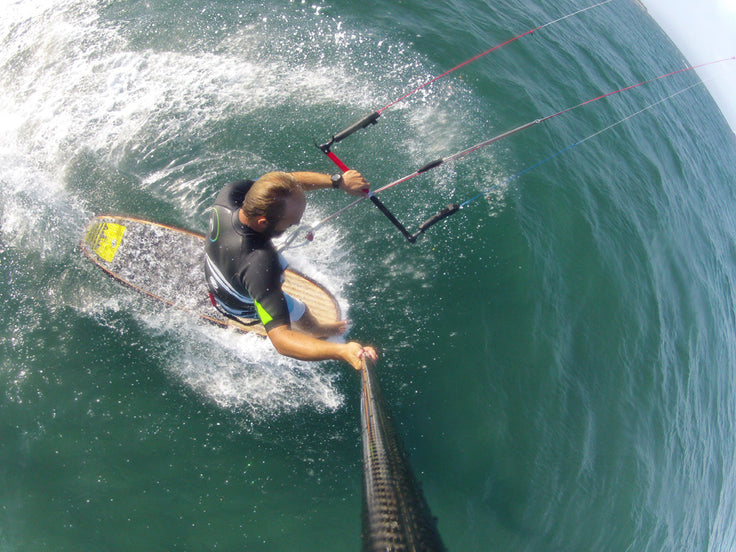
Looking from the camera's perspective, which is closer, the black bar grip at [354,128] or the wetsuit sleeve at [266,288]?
the wetsuit sleeve at [266,288]

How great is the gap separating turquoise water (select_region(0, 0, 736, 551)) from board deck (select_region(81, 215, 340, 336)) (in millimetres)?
282

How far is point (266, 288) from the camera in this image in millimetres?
3256

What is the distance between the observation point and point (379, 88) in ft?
29.6

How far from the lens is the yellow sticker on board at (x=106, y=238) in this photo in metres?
6.63

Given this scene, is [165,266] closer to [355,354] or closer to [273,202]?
[273,202]

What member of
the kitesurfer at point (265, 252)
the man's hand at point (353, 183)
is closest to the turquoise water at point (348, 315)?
the man's hand at point (353, 183)

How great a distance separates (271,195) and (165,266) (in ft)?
15.3

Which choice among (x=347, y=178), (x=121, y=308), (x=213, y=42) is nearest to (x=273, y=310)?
(x=347, y=178)

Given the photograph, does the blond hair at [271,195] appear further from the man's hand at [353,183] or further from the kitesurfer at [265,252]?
the man's hand at [353,183]

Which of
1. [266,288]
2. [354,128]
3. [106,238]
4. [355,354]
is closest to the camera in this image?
[355,354]

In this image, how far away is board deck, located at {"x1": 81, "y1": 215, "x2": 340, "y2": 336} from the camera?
6.43m

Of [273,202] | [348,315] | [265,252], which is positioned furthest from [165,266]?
[273,202]

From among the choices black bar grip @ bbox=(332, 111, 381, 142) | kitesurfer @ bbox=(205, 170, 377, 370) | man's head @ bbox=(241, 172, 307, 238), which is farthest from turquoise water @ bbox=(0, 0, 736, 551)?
man's head @ bbox=(241, 172, 307, 238)

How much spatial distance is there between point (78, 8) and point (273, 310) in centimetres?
1078
